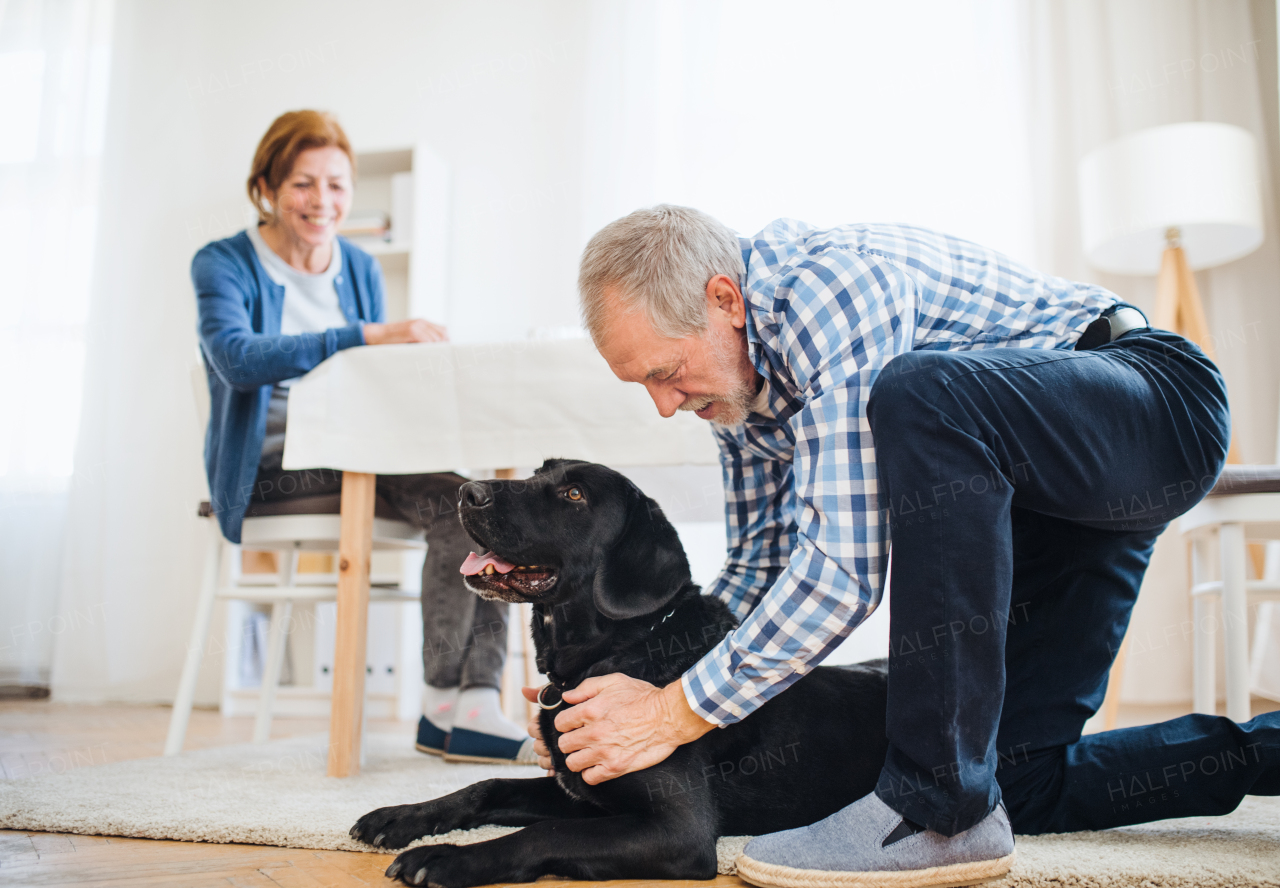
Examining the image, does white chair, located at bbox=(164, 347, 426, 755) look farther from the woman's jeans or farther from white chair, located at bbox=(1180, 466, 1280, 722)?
white chair, located at bbox=(1180, 466, 1280, 722)

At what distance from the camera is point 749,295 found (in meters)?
1.23

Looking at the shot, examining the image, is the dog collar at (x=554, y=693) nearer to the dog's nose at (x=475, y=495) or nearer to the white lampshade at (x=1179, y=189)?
the dog's nose at (x=475, y=495)

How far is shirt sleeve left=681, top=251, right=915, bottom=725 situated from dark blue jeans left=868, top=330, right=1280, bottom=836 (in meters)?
0.04

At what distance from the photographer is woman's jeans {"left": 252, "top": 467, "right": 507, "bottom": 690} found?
1.93 metres

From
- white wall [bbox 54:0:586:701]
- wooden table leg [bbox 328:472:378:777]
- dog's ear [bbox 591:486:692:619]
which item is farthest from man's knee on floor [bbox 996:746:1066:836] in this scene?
white wall [bbox 54:0:586:701]

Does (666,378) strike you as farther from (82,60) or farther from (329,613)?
(82,60)

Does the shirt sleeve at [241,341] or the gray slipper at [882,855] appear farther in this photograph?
the shirt sleeve at [241,341]

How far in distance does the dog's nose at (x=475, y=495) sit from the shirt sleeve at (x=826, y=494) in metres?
0.41

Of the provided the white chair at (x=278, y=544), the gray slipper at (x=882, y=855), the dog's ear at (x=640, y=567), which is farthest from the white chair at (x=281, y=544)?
the gray slipper at (x=882, y=855)

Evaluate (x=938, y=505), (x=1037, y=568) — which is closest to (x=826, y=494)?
(x=938, y=505)

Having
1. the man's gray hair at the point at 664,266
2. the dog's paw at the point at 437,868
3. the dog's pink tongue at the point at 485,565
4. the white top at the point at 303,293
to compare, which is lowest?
the dog's paw at the point at 437,868

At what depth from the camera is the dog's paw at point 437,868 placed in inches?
39.8

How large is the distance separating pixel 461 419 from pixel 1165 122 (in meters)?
3.16

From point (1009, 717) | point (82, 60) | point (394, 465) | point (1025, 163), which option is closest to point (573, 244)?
point (1025, 163)
